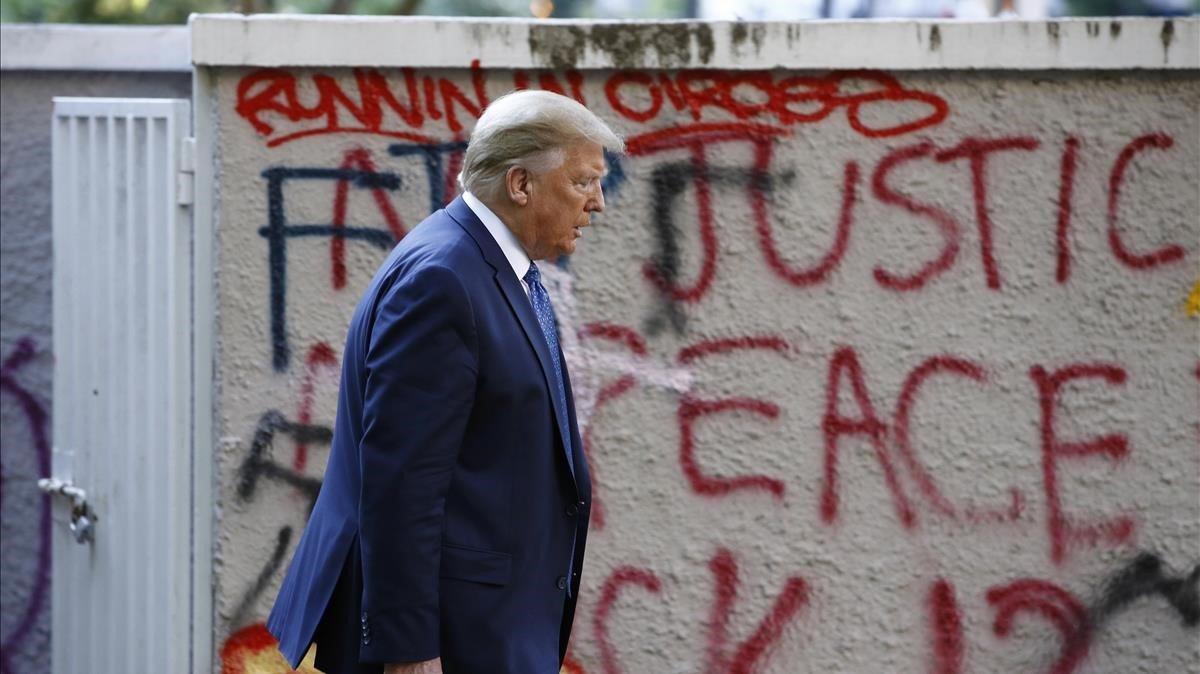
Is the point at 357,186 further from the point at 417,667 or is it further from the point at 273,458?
the point at 417,667

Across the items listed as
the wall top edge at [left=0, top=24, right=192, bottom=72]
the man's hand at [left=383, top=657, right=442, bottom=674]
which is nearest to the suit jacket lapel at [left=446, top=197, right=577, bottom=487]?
the man's hand at [left=383, top=657, right=442, bottom=674]

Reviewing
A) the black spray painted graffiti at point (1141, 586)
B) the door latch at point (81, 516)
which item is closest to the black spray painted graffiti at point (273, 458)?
the door latch at point (81, 516)

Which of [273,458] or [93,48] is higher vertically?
[93,48]

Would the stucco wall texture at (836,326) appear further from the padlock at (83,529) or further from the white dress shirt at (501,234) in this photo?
the white dress shirt at (501,234)

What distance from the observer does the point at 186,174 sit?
365cm

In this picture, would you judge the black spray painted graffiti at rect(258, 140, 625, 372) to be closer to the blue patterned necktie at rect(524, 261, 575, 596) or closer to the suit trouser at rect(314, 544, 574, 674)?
the blue patterned necktie at rect(524, 261, 575, 596)

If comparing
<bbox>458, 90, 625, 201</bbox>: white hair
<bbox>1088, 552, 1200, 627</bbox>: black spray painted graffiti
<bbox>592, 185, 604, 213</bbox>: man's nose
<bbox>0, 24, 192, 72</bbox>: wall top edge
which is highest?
<bbox>0, 24, 192, 72</bbox>: wall top edge

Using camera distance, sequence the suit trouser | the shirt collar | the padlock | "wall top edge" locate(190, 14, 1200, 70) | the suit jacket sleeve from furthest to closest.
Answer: the padlock < "wall top edge" locate(190, 14, 1200, 70) < the shirt collar < the suit trouser < the suit jacket sleeve

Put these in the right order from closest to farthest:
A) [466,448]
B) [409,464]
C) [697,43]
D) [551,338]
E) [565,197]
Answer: [409,464]
[466,448]
[565,197]
[551,338]
[697,43]

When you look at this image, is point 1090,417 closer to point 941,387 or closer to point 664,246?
point 941,387

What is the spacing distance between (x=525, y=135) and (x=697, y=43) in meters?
1.14

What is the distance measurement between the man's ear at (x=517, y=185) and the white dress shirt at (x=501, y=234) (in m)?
0.05

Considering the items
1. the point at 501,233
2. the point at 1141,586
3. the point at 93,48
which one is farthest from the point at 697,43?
the point at 93,48

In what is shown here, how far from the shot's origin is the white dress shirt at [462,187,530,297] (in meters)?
2.62
